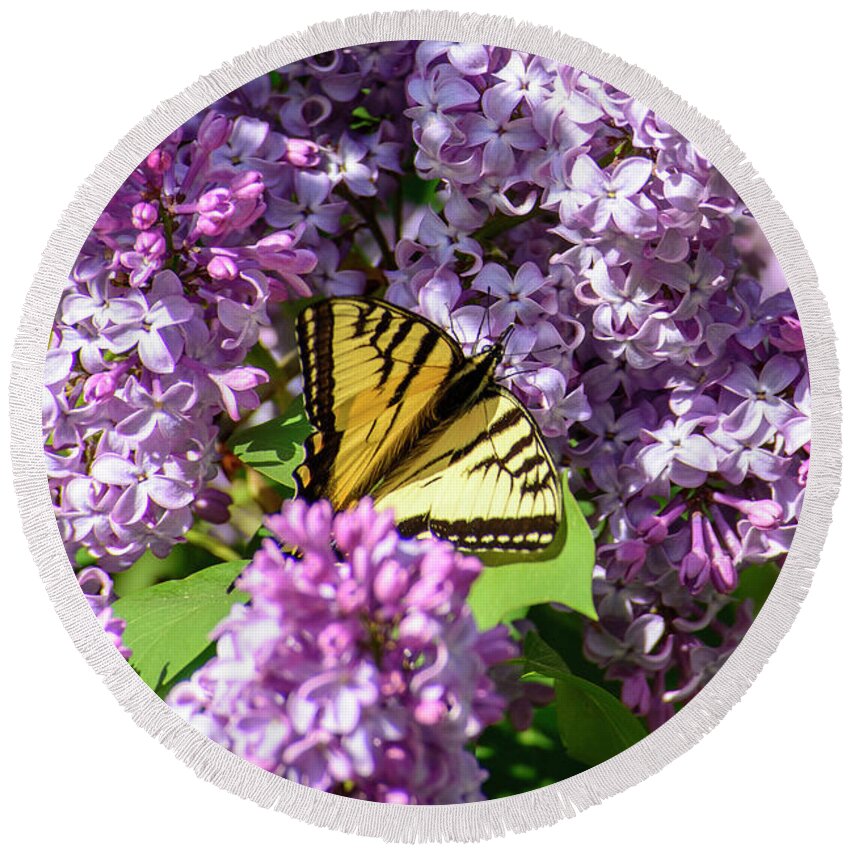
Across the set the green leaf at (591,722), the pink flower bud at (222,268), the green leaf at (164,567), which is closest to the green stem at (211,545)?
the green leaf at (164,567)

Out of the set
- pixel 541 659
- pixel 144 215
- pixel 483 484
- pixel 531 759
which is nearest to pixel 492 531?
pixel 483 484

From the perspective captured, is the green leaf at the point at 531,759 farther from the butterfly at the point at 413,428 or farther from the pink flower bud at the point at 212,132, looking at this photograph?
the pink flower bud at the point at 212,132

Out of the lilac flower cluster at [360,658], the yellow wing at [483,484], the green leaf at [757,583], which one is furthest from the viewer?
the green leaf at [757,583]

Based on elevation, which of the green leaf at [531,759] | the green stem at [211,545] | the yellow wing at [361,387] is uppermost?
the yellow wing at [361,387]

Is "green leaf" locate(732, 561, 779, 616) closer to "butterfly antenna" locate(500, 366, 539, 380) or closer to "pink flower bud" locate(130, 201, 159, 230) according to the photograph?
"butterfly antenna" locate(500, 366, 539, 380)

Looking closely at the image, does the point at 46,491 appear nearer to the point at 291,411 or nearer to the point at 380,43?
the point at 291,411

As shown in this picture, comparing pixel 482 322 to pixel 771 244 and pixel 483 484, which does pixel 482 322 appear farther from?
pixel 771 244

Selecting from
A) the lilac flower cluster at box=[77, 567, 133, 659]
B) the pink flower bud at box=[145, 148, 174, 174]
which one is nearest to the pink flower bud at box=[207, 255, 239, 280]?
the pink flower bud at box=[145, 148, 174, 174]
